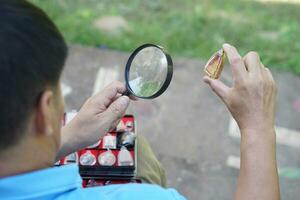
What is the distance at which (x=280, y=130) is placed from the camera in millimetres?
2803

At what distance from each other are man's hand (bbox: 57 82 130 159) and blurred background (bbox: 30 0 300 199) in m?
1.09

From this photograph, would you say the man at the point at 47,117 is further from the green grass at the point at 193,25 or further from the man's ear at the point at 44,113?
the green grass at the point at 193,25

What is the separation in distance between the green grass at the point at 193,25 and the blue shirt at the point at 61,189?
2063 mm

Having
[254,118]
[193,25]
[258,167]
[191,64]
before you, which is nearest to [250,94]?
[254,118]

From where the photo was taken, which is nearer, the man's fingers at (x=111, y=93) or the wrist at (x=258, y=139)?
the wrist at (x=258, y=139)

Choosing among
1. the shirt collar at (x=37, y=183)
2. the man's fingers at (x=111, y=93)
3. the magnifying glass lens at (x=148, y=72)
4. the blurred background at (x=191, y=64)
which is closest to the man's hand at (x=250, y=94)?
the magnifying glass lens at (x=148, y=72)

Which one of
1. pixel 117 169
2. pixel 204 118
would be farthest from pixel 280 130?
pixel 117 169

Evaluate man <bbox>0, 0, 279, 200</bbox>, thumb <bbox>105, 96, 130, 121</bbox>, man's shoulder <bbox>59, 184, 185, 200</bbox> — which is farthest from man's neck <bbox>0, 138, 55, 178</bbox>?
thumb <bbox>105, 96, 130, 121</bbox>

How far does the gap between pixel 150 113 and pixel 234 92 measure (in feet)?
5.01

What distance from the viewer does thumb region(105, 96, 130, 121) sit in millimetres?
1496

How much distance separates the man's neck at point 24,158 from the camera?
1033 millimetres

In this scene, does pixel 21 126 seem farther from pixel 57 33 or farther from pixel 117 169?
pixel 117 169

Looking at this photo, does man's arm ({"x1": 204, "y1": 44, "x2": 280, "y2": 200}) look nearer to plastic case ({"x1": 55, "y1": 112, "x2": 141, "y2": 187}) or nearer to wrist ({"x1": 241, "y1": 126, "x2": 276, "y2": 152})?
wrist ({"x1": 241, "y1": 126, "x2": 276, "y2": 152})

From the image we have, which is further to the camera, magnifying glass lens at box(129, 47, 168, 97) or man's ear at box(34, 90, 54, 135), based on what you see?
magnifying glass lens at box(129, 47, 168, 97)
